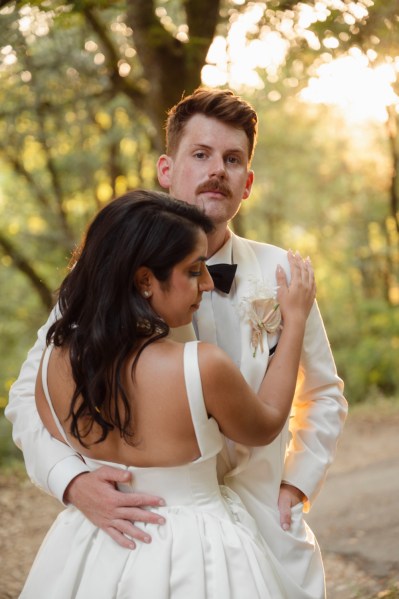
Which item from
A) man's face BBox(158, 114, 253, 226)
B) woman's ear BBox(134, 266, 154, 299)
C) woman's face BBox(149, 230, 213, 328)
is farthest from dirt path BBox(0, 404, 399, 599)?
woman's ear BBox(134, 266, 154, 299)

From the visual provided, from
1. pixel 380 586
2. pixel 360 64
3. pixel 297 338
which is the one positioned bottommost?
pixel 380 586

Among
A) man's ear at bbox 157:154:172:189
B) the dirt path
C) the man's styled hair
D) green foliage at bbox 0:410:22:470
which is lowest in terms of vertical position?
green foliage at bbox 0:410:22:470

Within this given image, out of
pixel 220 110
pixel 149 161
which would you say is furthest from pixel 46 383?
pixel 149 161

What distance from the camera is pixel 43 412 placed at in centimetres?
270

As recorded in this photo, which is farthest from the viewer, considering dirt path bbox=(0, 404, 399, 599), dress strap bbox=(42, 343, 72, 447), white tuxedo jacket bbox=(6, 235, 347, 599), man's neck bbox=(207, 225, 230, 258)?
dirt path bbox=(0, 404, 399, 599)

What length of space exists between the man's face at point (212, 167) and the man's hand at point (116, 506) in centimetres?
103

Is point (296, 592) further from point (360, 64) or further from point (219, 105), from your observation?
point (360, 64)

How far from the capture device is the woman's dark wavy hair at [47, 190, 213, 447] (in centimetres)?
228

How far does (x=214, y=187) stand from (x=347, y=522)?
4545 millimetres

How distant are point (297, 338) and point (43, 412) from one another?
0.90 metres

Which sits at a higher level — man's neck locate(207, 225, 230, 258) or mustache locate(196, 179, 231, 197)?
mustache locate(196, 179, 231, 197)

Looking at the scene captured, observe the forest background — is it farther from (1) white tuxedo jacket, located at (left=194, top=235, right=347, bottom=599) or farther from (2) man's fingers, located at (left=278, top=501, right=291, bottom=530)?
(2) man's fingers, located at (left=278, top=501, right=291, bottom=530)

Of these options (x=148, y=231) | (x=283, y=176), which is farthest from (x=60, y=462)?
(x=283, y=176)

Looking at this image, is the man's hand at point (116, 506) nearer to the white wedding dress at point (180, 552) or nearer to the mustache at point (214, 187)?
the white wedding dress at point (180, 552)
